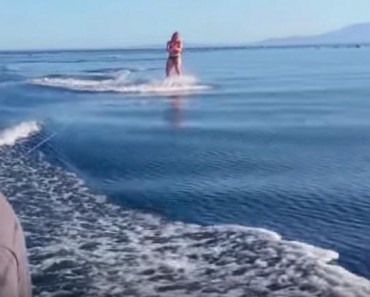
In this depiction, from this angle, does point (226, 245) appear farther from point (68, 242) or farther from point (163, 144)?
point (163, 144)

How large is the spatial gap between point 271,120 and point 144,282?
12.0 metres

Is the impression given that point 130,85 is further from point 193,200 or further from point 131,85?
point 193,200

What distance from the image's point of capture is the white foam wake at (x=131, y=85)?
1093 inches

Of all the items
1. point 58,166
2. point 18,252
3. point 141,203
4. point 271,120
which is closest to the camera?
point 18,252

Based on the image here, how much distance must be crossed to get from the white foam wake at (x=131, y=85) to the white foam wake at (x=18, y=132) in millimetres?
10990

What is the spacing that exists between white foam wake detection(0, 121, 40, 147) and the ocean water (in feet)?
0.13

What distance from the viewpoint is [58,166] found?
11.5m

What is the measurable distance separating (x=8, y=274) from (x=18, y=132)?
12.8 meters

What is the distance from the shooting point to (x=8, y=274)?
2.85m

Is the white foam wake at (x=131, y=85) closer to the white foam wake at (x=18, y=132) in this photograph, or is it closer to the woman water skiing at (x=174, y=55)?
the woman water skiing at (x=174, y=55)

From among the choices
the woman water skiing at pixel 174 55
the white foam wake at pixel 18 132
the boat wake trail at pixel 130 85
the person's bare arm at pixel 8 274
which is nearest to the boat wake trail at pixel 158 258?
the person's bare arm at pixel 8 274

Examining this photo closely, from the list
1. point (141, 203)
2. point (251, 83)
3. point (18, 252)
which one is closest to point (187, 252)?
point (141, 203)

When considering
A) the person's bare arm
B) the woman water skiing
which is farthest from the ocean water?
the woman water skiing

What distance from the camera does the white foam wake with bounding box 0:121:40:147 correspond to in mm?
13972
